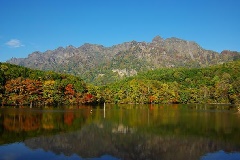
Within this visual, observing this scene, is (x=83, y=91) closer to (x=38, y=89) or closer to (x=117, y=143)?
(x=38, y=89)

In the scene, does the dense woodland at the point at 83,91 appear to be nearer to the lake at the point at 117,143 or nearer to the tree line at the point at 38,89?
the tree line at the point at 38,89

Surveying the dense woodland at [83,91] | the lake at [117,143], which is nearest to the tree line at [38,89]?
the dense woodland at [83,91]

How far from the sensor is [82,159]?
92.6 feet

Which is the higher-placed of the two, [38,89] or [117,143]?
[38,89]

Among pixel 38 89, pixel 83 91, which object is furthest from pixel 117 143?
pixel 83 91

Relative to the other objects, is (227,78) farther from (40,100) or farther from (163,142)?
(163,142)

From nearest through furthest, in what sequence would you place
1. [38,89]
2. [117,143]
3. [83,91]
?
[117,143], [38,89], [83,91]

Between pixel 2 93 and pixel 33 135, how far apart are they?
7209 centimetres

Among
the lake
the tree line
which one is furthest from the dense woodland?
the lake

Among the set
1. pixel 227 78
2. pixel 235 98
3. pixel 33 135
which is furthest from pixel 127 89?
pixel 33 135

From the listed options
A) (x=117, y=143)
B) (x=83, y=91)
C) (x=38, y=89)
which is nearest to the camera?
(x=117, y=143)

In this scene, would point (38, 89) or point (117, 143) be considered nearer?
point (117, 143)

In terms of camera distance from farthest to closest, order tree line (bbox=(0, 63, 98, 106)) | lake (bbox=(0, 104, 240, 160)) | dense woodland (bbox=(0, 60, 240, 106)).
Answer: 1. dense woodland (bbox=(0, 60, 240, 106))
2. tree line (bbox=(0, 63, 98, 106))
3. lake (bbox=(0, 104, 240, 160))

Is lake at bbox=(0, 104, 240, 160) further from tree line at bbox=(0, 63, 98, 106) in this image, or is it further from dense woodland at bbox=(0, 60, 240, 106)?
dense woodland at bbox=(0, 60, 240, 106)
